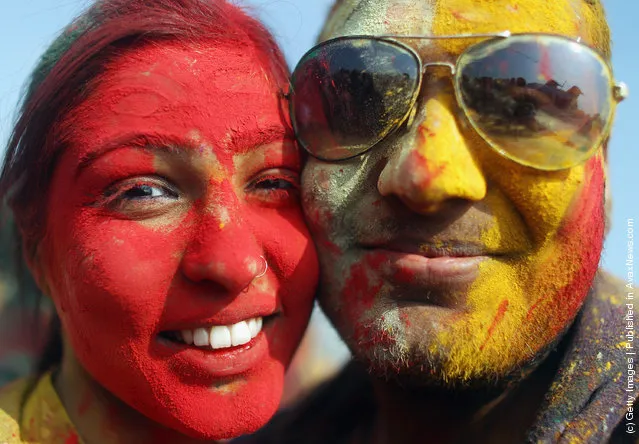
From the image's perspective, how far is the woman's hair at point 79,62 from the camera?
6.81 feet

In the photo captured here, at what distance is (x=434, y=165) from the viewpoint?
1.90m

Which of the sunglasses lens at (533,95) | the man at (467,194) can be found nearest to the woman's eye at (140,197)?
the man at (467,194)

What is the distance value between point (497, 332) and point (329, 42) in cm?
107

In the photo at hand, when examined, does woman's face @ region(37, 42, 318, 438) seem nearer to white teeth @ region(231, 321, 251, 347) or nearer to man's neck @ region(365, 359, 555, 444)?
white teeth @ region(231, 321, 251, 347)

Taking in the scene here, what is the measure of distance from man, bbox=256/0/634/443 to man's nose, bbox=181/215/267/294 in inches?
13.1

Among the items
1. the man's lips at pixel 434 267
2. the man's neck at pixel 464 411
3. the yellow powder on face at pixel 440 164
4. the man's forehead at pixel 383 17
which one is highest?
the man's forehead at pixel 383 17

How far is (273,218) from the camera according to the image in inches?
86.0

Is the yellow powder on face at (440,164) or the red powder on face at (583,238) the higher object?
the yellow powder on face at (440,164)

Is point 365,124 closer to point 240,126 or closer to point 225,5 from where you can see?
point 240,126

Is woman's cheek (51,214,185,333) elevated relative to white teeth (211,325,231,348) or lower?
elevated

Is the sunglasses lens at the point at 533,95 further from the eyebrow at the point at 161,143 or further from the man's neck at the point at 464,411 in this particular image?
the man's neck at the point at 464,411

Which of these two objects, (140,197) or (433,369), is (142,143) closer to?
(140,197)

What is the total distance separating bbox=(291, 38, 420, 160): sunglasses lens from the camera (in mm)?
2051

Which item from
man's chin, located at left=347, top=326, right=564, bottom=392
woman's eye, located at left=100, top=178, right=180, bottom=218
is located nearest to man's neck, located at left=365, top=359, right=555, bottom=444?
man's chin, located at left=347, top=326, right=564, bottom=392
